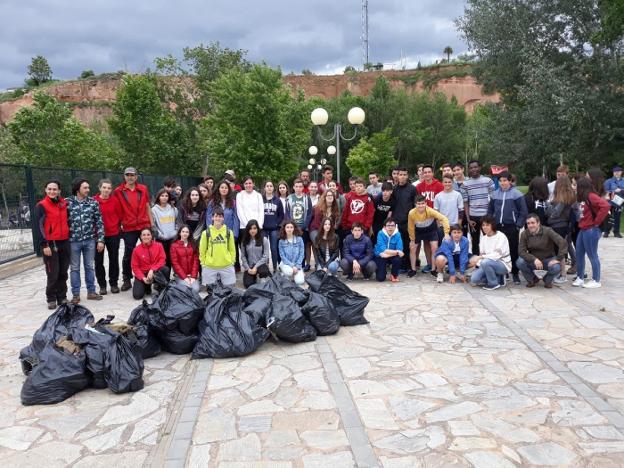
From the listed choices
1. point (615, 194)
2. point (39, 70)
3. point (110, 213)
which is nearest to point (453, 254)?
point (110, 213)

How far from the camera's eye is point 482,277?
8.19 m

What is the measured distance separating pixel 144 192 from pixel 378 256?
13.8 ft

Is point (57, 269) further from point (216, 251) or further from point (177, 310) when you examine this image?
point (177, 310)

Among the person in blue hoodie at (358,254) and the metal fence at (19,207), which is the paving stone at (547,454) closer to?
the person in blue hoodie at (358,254)

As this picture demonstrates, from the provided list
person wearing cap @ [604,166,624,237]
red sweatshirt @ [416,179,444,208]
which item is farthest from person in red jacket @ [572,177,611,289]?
person wearing cap @ [604,166,624,237]

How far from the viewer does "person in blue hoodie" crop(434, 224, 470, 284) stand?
8594 mm

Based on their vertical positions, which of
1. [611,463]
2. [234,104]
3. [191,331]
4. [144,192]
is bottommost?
[611,463]

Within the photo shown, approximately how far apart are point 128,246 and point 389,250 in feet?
14.6

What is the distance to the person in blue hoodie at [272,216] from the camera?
930 cm

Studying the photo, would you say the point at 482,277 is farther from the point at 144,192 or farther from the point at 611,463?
the point at 144,192

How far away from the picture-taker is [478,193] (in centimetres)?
889

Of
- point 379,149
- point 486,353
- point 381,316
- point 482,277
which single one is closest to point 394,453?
point 486,353

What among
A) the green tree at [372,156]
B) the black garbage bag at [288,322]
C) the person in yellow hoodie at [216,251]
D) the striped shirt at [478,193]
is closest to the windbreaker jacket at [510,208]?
the striped shirt at [478,193]

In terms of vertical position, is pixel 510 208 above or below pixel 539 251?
above
